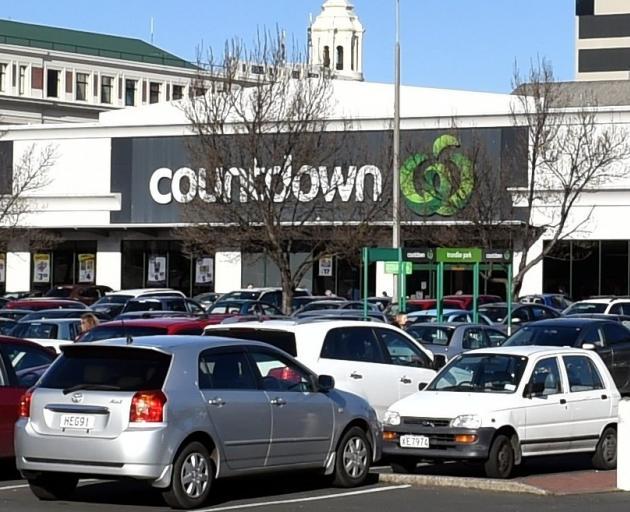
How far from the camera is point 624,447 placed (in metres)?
15.8

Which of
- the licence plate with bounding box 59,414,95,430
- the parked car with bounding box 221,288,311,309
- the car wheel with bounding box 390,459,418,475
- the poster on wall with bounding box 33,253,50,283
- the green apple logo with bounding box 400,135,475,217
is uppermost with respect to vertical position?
the green apple logo with bounding box 400,135,475,217

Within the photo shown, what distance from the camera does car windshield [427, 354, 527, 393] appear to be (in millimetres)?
17328

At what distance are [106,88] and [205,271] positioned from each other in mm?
50320

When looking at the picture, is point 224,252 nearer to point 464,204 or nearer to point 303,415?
point 464,204

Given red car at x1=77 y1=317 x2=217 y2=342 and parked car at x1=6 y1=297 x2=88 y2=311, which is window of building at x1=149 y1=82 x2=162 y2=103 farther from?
red car at x1=77 y1=317 x2=217 y2=342

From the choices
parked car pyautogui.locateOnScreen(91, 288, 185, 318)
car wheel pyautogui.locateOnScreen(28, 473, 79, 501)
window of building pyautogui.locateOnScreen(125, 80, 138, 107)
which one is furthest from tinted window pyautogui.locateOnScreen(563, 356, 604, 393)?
window of building pyautogui.locateOnScreen(125, 80, 138, 107)

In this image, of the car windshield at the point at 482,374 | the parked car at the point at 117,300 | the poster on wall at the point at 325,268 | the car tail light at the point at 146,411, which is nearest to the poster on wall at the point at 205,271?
the poster on wall at the point at 325,268

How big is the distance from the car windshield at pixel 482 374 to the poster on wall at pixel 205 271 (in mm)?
47245

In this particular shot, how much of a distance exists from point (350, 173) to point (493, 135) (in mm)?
7938

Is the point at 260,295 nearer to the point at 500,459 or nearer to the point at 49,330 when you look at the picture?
the point at 49,330

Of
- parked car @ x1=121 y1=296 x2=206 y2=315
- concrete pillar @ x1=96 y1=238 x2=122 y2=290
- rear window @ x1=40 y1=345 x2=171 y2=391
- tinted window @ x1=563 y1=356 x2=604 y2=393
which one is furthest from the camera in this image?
concrete pillar @ x1=96 y1=238 x2=122 y2=290

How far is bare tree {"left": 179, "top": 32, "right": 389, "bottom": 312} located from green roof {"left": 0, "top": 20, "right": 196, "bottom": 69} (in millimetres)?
60158

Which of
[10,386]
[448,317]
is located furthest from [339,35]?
[10,386]

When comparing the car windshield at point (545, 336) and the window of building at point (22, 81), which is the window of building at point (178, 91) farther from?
the car windshield at point (545, 336)
